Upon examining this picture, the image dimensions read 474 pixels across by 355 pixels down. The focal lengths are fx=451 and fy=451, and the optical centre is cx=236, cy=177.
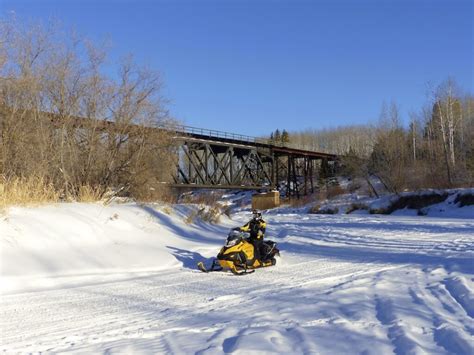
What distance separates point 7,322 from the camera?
5.88 m

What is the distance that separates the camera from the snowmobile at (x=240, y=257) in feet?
31.5

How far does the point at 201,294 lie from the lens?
7.48m

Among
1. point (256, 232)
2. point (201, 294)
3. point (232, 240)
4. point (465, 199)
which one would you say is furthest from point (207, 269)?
point (465, 199)

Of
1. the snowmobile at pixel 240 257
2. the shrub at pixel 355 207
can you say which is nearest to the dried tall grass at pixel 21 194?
the snowmobile at pixel 240 257

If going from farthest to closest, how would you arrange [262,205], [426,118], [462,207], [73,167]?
[426,118], [262,205], [462,207], [73,167]

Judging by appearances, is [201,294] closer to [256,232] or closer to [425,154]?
[256,232]

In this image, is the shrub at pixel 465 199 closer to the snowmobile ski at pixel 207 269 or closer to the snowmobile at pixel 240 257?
the snowmobile at pixel 240 257

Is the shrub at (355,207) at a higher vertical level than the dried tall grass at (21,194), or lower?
lower

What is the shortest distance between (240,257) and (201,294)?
7.78 feet

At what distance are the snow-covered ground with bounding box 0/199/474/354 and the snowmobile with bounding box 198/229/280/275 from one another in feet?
0.84

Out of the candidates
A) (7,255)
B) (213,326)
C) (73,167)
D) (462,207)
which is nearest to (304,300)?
(213,326)

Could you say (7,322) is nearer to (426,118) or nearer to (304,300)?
(304,300)

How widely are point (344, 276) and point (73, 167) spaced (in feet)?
46.2

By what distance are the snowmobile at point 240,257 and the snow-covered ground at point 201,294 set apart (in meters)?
→ 0.26
